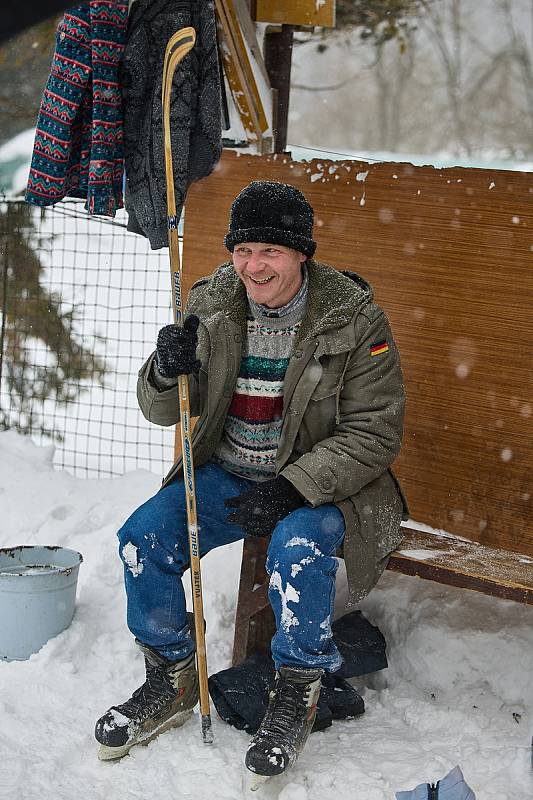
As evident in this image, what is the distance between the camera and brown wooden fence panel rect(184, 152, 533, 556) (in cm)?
364

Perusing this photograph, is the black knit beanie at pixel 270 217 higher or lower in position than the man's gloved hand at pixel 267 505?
higher

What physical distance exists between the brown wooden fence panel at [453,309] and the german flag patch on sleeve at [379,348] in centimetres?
95

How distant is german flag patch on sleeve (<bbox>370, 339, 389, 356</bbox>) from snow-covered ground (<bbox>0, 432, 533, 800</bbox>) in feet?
3.64

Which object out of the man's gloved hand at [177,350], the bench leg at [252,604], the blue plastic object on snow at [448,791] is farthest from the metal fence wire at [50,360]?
the blue plastic object on snow at [448,791]

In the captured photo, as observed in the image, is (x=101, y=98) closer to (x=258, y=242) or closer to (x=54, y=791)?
(x=258, y=242)

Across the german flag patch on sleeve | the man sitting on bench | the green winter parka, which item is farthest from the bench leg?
the german flag patch on sleeve

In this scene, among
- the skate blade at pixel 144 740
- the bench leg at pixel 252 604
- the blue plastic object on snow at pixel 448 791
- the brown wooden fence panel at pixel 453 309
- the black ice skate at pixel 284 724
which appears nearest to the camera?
the blue plastic object on snow at pixel 448 791

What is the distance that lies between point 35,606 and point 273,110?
2.50 metres

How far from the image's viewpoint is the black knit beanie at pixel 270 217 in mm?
2830

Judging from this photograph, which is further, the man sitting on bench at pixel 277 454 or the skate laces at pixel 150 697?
→ the skate laces at pixel 150 697

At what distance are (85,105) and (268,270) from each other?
3.53ft

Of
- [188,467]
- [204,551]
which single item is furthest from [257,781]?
[188,467]

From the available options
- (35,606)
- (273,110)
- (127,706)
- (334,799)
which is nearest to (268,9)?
(273,110)

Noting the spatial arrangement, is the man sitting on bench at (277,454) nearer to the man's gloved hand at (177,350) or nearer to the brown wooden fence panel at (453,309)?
the man's gloved hand at (177,350)
